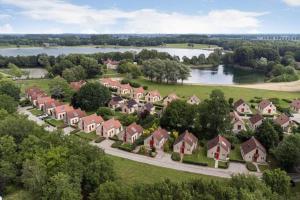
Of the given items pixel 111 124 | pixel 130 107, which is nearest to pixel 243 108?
pixel 130 107

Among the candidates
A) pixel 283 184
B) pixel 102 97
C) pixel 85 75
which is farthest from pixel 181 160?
pixel 85 75

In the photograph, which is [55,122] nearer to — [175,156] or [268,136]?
[175,156]

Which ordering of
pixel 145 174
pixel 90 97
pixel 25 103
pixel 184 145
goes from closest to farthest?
pixel 145 174 → pixel 184 145 → pixel 90 97 → pixel 25 103

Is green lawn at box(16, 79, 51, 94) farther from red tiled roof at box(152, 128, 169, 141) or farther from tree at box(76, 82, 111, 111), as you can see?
red tiled roof at box(152, 128, 169, 141)

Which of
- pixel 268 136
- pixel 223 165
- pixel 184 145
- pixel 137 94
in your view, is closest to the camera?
pixel 223 165

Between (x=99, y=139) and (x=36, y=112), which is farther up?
(x=36, y=112)

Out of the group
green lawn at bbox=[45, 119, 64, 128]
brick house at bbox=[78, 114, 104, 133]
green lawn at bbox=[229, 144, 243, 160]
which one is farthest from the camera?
green lawn at bbox=[45, 119, 64, 128]

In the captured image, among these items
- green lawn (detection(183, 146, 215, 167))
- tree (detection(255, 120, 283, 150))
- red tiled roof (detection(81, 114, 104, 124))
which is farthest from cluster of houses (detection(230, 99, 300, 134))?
red tiled roof (detection(81, 114, 104, 124))
